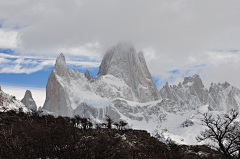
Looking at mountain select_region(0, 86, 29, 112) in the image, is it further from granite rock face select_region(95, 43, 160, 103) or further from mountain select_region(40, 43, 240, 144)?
granite rock face select_region(95, 43, 160, 103)

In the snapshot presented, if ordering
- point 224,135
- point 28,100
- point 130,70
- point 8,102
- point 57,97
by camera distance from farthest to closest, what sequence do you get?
1. point 130,70
2. point 57,97
3. point 28,100
4. point 8,102
5. point 224,135

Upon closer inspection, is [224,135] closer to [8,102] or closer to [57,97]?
[8,102]

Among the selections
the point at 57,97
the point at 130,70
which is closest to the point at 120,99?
the point at 130,70

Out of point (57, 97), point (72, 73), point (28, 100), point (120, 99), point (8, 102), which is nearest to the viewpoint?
→ point (8, 102)

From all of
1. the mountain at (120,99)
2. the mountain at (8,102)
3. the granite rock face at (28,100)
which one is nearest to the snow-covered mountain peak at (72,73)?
the mountain at (120,99)

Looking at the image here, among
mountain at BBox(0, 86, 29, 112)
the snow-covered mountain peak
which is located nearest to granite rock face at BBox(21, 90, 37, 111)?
the snow-covered mountain peak

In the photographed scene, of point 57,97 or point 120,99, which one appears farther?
point 120,99

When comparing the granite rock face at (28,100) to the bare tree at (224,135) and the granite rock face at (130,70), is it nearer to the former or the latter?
the granite rock face at (130,70)

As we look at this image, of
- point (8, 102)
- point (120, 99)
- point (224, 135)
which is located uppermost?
point (120, 99)

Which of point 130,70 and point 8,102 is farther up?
point 130,70

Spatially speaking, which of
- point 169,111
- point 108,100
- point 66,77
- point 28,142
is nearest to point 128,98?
point 108,100

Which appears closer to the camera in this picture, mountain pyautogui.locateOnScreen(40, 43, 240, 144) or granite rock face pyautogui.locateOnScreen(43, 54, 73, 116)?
granite rock face pyautogui.locateOnScreen(43, 54, 73, 116)
